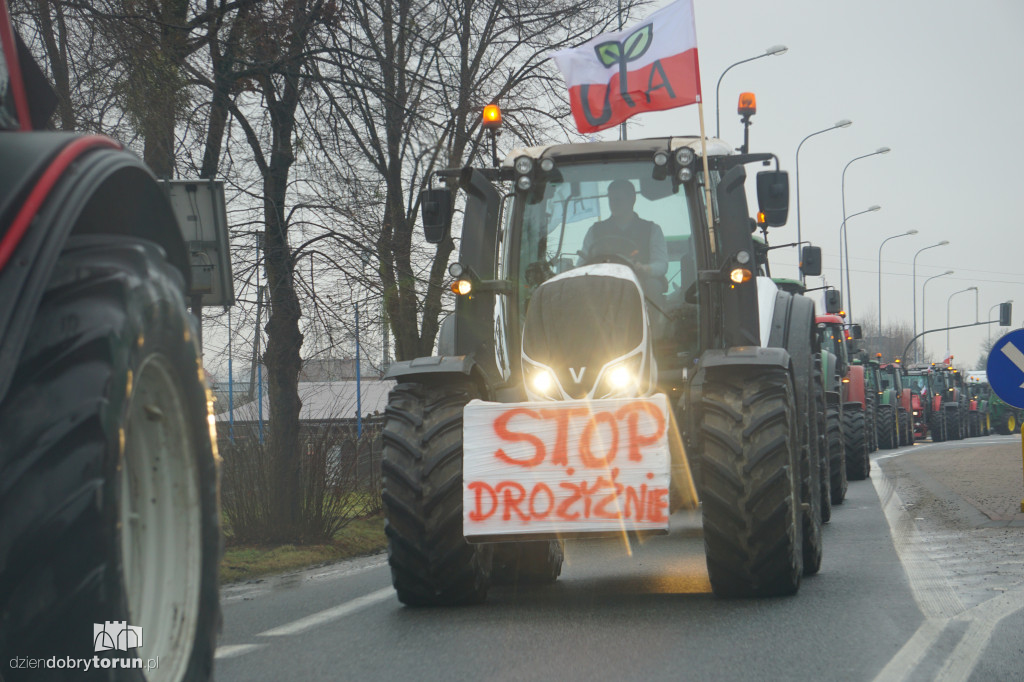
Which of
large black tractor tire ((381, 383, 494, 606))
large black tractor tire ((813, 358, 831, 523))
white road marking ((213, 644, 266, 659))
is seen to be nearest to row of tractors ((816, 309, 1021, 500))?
large black tractor tire ((813, 358, 831, 523))

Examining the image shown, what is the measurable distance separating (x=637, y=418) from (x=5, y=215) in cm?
473

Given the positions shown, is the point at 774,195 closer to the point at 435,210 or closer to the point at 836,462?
the point at 435,210

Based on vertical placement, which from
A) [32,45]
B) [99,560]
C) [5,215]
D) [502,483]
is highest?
[32,45]

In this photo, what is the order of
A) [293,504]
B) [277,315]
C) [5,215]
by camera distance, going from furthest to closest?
[277,315] < [293,504] < [5,215]

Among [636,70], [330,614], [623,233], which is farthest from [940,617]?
[636,70]

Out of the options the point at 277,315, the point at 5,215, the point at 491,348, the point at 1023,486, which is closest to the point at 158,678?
the point at 5,215

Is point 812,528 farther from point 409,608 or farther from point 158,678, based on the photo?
point 158,678

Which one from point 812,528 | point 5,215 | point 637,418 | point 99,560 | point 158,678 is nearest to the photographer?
point 99,560

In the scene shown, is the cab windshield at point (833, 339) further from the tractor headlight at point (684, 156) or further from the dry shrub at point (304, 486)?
the tractor headlight at point (684, 156)

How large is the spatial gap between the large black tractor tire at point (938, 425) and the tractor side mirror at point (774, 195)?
39.8 m

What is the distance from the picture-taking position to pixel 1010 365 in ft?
44.4

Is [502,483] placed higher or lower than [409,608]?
higher

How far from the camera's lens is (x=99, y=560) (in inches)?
88.9

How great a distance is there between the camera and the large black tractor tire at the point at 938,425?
151ft
